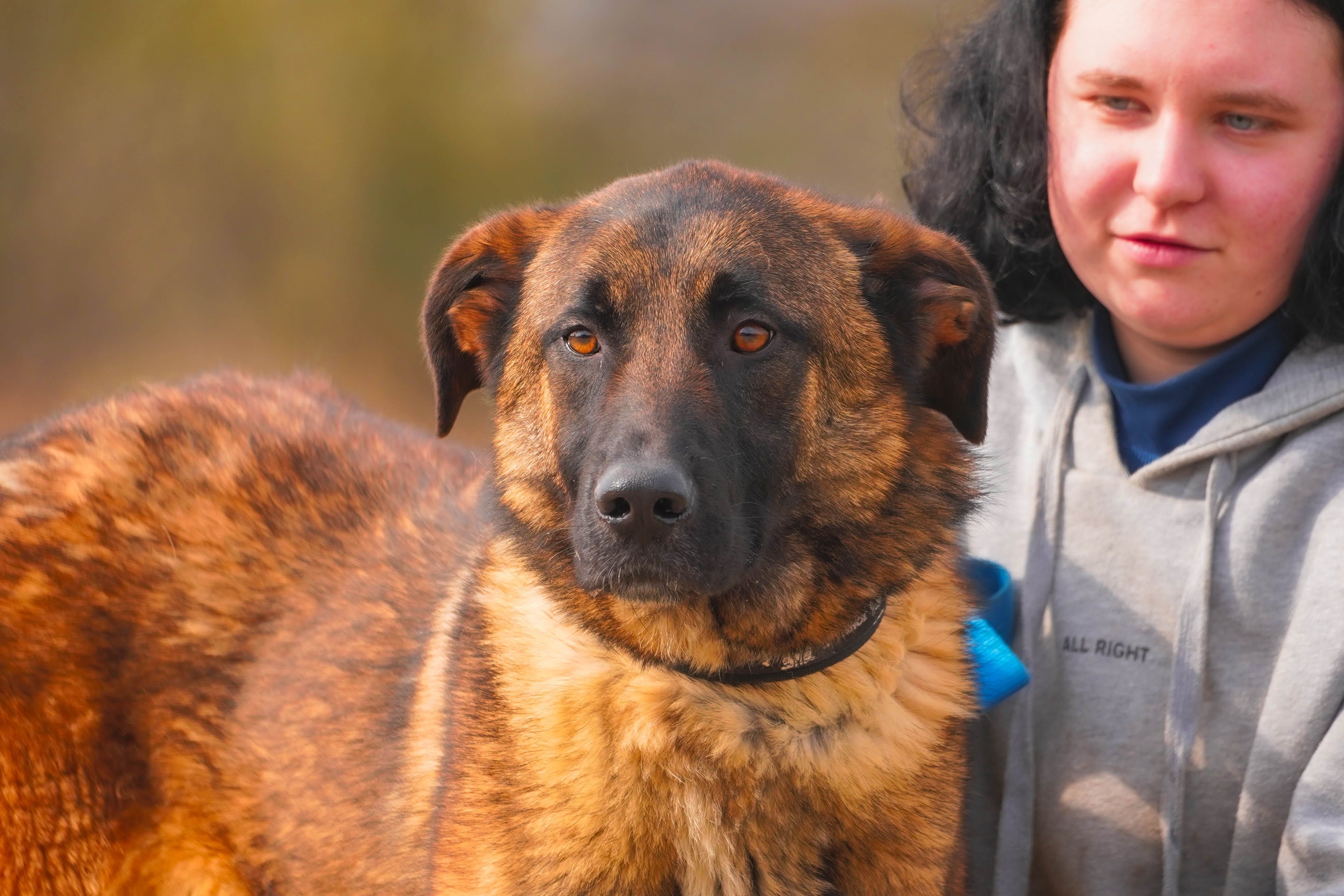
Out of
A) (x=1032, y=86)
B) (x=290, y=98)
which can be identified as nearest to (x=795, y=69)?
(x=290, y=98)

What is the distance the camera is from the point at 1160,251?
3.01m

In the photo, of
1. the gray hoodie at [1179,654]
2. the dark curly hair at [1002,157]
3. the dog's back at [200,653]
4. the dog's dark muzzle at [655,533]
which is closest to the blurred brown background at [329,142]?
the dark curly hair at [1002,157]

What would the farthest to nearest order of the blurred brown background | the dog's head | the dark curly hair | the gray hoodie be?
the blurred brown background, the dark curly hair, the gray hoodie, the dog's head

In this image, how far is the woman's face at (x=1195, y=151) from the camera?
9.07ft

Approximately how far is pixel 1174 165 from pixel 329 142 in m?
8.74

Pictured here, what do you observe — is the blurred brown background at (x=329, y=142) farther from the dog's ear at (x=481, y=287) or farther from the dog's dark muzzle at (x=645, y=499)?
the dog's dark muzzle at (x=645, y=499)

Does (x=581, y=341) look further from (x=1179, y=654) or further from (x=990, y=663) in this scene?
(x=1179, y=654)

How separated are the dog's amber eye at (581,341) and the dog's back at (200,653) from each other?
2.65 ft

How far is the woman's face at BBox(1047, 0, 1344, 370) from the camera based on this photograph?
276 cm

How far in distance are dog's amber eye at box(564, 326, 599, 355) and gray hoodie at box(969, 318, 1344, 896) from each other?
96 cm

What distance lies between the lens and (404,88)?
10617mm

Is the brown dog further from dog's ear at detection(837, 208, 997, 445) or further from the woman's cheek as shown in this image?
the woman's cheek

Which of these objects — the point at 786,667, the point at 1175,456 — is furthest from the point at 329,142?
the point at 786,667

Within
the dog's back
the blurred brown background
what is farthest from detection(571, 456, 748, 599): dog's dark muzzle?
the blurred brown background
